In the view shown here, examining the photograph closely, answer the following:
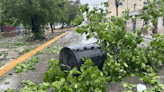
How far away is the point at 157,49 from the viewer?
12.7ft

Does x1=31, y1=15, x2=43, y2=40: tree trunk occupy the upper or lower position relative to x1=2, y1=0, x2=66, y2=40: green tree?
lower

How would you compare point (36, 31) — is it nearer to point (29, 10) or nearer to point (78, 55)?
point (29, 10)

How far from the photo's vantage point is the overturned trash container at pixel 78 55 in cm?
325

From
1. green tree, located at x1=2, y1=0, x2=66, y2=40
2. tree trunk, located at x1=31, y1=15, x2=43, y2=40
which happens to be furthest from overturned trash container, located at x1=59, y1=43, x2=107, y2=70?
tree trunk, located at x1=31, y1=15, x2=43, y2=40

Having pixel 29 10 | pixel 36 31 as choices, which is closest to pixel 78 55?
pixel 29 10

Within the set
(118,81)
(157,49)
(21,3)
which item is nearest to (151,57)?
(157,49)

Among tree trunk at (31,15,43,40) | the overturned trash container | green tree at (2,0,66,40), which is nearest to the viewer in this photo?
the overturned trash container

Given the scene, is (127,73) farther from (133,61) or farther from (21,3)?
(21,3)

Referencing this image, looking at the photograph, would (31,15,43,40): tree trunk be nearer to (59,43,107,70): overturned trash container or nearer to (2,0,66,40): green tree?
(2,0,66,40): green tree

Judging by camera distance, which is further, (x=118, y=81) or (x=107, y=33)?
(x=107, y=33)

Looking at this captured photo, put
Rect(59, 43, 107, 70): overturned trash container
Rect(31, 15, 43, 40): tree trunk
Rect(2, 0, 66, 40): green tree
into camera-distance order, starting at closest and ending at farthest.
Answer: Rect(59, 43, 107, 70): overturned trash container < Rect(2, 0, 66, 40): green tree < Rect(31, 15, 43, 40): tree trunk

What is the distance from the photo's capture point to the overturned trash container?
3.25m

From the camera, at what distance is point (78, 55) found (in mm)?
3279

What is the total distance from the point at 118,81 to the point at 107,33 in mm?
1357
